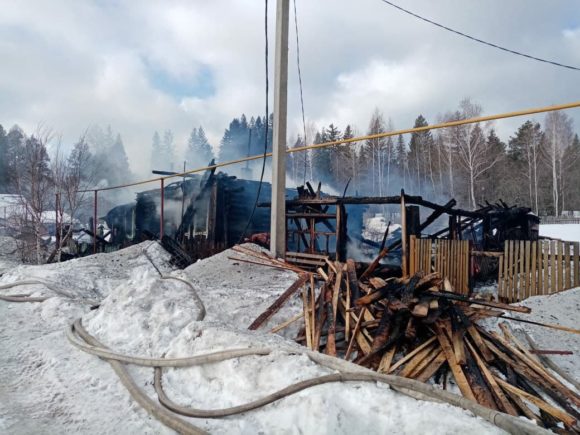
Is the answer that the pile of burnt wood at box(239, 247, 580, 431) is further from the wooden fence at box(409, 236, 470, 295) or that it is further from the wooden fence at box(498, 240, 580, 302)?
the wooden fence at box(498, 240, 580, 302)

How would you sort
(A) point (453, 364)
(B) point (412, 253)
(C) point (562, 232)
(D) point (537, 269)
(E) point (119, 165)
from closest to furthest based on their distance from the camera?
(A) point (453, 364) → (D) point (537, 269) → (B) point (412, 253) → (C) point (562, 232) → (E) point (119, 165)

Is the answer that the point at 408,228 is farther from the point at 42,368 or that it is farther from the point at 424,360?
the point at 42,368

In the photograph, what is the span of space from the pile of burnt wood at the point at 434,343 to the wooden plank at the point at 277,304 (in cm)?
2

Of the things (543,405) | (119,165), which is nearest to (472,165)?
(543,405)

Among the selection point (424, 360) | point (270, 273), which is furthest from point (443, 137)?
point (424, 360)

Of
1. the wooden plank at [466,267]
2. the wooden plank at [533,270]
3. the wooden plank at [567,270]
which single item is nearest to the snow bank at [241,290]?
the wooden plank at [466,267]

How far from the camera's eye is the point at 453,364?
4.07 m

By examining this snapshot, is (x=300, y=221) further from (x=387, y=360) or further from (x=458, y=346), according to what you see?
(x=458, y=346)

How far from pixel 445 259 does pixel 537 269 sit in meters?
1.84

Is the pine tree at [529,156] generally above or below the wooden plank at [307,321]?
above

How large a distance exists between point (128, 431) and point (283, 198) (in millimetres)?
6251

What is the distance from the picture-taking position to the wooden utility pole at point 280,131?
27.8 feet

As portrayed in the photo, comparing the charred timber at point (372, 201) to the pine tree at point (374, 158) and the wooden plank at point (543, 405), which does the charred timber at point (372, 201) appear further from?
the pine tree at point (374, 158)

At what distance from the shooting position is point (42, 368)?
154 inches
